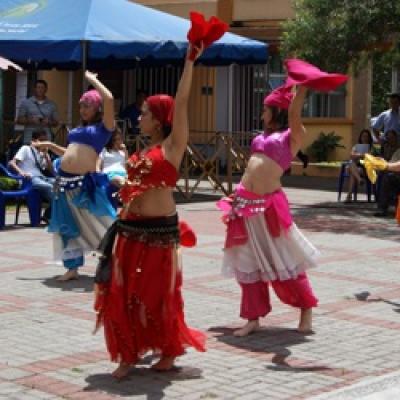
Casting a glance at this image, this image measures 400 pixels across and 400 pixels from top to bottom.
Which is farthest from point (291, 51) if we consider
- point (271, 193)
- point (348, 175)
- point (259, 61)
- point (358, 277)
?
point (271, 193)

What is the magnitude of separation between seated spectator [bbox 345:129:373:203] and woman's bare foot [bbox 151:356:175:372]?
11.1 m

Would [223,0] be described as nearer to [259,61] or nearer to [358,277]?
[259,61]

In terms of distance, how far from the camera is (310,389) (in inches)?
234

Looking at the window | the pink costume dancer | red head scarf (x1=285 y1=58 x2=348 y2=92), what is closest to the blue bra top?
the pink costume dancer

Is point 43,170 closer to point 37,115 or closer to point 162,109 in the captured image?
point 37,115

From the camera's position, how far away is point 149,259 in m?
6.08

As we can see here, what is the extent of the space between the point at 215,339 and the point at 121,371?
1236mm

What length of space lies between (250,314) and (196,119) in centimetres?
1728

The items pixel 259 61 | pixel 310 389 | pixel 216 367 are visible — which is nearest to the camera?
pixel 310 389

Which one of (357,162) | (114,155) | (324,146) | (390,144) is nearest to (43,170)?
(114,155)

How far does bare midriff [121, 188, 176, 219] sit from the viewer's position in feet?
20.2

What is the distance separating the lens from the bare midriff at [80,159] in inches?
358

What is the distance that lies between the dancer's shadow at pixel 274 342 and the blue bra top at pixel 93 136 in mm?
2340

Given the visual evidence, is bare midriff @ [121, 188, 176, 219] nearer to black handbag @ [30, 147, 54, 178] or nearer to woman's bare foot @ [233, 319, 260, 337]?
woman's bare foot @ [233, 319, 260, 337]
